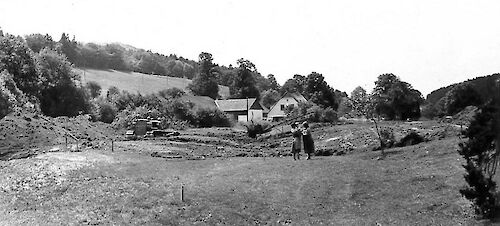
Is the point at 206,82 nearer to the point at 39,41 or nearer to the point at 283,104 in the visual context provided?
the point at 283,104

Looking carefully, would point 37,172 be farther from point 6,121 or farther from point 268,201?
point 6,121

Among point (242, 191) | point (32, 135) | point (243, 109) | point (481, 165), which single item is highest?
point (243, 109)

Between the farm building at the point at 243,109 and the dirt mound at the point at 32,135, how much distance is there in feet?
238

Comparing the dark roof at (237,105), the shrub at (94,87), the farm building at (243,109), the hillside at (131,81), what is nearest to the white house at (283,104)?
the farm building at (243,109)

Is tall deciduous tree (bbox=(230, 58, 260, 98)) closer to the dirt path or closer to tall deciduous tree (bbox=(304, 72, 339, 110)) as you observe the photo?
tall deciduous tree (bbox=(304, 72, 339, 110))

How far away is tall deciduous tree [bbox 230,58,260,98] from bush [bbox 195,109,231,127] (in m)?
60.8

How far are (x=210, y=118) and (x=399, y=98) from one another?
38901 millimetres

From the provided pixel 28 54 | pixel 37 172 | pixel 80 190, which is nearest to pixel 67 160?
pixel 37 172

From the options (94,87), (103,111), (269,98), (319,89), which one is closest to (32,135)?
(103,111)

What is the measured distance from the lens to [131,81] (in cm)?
15900

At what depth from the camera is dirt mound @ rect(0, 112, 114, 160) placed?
4092 centimetres

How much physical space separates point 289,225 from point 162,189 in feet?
24.7

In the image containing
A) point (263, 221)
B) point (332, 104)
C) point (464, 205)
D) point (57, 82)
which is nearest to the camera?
point (464, 205)

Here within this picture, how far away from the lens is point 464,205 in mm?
21531
